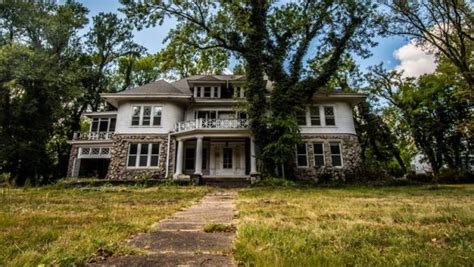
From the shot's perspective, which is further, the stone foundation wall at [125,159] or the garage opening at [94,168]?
the garage opening at [94,168]

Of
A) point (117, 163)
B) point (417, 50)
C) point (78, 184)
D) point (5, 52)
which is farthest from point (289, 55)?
point (5, 52)

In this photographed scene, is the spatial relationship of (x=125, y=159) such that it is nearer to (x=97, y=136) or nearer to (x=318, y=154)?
(x=97, y=136)

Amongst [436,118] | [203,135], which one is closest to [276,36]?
[203,135]

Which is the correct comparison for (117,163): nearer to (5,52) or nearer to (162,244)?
(5,52)

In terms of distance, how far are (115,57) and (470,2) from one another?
28.3 meters

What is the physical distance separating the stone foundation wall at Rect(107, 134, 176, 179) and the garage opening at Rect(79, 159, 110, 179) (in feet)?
16.1

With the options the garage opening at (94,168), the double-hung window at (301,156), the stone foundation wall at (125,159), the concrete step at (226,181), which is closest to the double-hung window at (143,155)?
the stone foundation wall at (125,159)

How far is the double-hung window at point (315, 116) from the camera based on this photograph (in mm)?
19531

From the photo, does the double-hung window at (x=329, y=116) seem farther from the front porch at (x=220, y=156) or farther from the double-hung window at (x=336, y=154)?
the front porch at (x=220, y=156)

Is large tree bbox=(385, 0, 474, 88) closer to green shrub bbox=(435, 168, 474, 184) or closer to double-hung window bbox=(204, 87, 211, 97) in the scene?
green shrub bbox=(435, 168, 474, 184)

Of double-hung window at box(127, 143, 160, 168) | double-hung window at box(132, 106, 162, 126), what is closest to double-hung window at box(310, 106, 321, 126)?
double-hung window at box(132, 106, 162, 126)

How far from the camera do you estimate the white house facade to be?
1827 cm

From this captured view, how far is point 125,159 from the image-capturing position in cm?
1847

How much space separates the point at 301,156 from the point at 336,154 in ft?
7.66
